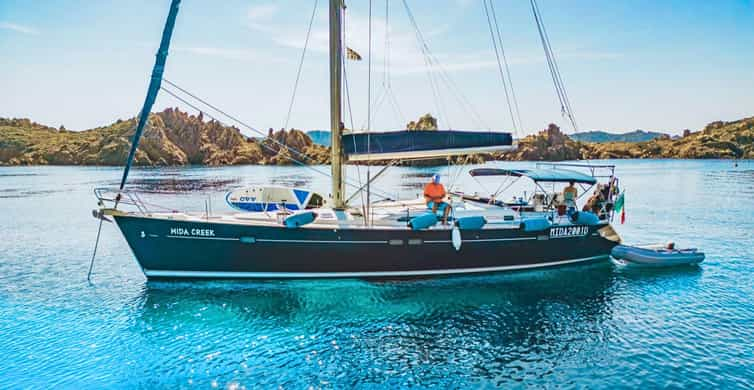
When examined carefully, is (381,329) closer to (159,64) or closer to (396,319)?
(396,319)

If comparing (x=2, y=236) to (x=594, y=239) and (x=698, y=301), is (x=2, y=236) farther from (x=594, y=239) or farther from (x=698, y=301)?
(x=698, y=301)

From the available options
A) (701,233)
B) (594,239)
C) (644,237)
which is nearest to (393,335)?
(594,239)

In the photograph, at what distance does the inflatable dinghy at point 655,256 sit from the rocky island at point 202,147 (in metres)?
84.2

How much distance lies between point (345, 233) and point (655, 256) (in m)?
12.2

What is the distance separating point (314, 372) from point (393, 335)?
95.1 inches

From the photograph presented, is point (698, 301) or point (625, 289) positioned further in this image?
point (625, 289)

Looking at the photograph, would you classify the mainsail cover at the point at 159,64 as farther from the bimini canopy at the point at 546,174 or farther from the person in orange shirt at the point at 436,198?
the bimini canopy at the point at 546,174

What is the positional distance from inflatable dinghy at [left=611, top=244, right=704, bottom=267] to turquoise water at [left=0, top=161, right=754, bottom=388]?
43 centimetres

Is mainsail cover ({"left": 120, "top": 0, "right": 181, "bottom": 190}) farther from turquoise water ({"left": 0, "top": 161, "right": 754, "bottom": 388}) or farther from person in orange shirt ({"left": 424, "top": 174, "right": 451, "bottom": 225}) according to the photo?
person in orange shirt ({"left": 424, "top": 174, "right": 451, "bottom": 225})

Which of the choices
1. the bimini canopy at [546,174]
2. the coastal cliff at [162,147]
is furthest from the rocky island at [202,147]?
the bimini canopy at [546,174]

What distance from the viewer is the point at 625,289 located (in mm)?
13625

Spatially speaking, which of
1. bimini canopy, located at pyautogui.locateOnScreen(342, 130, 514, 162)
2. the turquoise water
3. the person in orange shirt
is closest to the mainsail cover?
the turquoise water

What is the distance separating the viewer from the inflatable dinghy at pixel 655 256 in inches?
622

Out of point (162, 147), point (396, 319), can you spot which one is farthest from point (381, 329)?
point (162, 147)
